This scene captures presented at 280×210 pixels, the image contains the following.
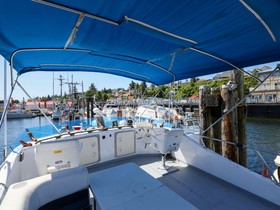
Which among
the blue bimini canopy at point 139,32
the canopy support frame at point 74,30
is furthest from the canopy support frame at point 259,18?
the canopy support frame at point 74,30

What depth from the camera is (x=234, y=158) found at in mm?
4445

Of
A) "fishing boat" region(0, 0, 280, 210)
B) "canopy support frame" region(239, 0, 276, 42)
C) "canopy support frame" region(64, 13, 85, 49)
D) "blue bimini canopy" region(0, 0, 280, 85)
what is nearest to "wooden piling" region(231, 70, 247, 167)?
"fishing boat" region(0, 0, 280, 210)

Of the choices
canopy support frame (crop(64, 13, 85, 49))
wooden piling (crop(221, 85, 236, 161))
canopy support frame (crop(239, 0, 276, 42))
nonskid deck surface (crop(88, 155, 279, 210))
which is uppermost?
canopy support frame (crop(64, 13, 85, 49))

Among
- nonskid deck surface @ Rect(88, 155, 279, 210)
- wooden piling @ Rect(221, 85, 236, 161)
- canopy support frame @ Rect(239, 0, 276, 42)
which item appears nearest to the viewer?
canopy support frame @ Rect(239, 0, 276, 42)

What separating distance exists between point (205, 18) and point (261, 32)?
0.71 meters

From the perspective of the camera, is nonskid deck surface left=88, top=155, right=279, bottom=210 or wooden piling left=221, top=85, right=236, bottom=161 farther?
wooden piling left=221, top=85, right=236, bottom=161

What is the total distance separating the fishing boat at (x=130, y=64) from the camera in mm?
1428

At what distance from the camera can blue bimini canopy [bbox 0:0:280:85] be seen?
1.40 meters

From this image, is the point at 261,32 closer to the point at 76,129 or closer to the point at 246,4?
the point at 246,4

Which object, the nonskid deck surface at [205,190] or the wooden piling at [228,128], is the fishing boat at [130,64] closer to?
the nonskid deck surface at [205,190]

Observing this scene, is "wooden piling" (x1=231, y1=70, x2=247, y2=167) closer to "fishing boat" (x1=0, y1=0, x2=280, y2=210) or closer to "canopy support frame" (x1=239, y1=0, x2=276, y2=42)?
"fishing boat" (x1=0, y1=0, x2=280, y2=210)

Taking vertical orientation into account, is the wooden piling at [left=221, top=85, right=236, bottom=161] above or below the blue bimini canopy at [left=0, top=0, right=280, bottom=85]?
below

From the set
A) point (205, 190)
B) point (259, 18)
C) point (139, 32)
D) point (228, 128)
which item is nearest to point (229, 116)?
point (228, 128)

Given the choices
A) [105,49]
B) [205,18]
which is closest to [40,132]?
[105,49]
